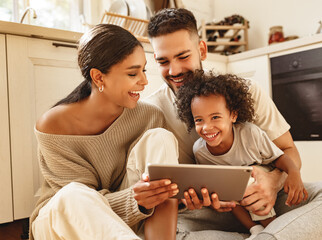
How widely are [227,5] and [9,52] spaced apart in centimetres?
221

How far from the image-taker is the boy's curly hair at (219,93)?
1.17 metres

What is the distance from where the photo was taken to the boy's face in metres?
1.11

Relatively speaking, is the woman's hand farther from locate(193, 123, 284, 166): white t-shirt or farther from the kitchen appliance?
the kitchen appliance

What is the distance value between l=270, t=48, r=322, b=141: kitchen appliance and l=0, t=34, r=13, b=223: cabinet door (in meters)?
1.72

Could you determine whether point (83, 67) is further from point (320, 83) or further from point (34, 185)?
point (320, 83)

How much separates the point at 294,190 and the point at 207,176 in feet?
1.32

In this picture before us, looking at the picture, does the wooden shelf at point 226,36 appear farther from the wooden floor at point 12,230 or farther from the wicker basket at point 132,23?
the wooden floor at point 12,230

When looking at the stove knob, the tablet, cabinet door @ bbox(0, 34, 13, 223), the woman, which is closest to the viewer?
the tablet

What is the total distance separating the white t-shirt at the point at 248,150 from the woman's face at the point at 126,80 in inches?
12.8

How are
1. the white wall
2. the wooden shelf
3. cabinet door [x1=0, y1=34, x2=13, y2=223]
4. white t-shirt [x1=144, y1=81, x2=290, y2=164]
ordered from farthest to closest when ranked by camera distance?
the wooden shelf < the white wall < cabinet door [x1=0, y1=34, x2=13, y2=223] < white t-shirt [x1=144, y1=81, x2=290, y2=164]

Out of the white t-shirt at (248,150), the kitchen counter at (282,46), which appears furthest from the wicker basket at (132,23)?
the white t-shirt at (248,150)

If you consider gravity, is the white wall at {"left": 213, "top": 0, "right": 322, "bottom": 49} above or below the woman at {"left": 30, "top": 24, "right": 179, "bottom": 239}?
above

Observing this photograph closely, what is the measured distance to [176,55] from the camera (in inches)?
50.5

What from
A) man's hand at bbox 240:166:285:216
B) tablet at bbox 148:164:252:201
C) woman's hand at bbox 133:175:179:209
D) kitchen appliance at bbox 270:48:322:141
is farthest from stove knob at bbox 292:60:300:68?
woman's hand at bbox 133:175:179:209
